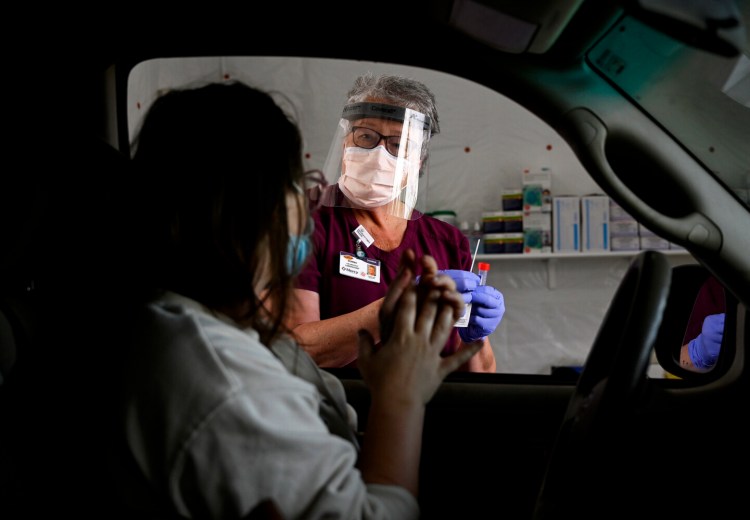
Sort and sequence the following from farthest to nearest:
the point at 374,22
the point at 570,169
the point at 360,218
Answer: the point at 570,169
the point at 360,218
the point at 374,22

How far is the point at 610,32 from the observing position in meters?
0.79

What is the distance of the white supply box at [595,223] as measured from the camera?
3.61 m

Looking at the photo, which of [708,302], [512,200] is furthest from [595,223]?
[708,302]

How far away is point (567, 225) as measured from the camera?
12.0ft

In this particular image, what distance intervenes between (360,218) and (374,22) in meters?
0.86

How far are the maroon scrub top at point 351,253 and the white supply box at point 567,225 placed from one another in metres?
2.07

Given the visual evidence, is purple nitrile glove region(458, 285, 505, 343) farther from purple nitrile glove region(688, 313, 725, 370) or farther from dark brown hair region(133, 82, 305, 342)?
dark brown hair region(133, 82, 305, 342)

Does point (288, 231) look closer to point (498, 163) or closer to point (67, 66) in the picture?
point (67, 66)

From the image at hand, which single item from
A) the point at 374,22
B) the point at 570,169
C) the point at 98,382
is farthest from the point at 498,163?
the point at 98,382

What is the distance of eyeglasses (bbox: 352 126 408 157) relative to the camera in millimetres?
1622

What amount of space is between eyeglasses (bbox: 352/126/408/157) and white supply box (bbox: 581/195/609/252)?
2285mm

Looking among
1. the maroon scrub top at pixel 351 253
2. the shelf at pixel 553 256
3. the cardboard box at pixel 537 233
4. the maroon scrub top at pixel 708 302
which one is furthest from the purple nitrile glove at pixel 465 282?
the cardboard box at pixel 537 233

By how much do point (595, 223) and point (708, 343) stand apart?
2332mm

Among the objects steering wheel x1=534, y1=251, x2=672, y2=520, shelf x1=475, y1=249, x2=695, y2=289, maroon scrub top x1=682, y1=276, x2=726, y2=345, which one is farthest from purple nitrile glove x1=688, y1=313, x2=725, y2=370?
shelf x1=475, y1=249, x2=695, y2=289
